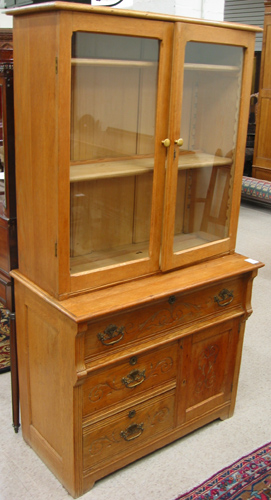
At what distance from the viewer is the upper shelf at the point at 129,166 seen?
1867mm

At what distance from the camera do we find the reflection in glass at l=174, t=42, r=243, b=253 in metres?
2.07

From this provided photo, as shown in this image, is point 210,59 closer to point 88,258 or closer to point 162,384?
point 88,258

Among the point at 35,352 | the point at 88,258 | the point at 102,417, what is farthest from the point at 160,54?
the point at 102,417

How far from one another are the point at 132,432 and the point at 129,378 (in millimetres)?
249

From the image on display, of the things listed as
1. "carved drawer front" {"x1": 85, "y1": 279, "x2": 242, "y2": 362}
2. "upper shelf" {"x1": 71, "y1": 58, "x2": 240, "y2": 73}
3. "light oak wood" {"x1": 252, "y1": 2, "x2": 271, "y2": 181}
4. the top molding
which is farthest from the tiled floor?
"light oak wood" {"x1": 252, "y1": 2, "x2": 271, "y2": 181}

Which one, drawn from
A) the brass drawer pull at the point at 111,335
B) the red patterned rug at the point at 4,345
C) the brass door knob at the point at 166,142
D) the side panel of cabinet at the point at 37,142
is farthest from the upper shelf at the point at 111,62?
the red patterned rug at the point at 4,345

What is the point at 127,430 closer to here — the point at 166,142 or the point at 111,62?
the point at 166,142

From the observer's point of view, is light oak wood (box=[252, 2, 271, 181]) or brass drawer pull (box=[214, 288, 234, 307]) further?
light oak wood (box=[252, 2, 271, 181])

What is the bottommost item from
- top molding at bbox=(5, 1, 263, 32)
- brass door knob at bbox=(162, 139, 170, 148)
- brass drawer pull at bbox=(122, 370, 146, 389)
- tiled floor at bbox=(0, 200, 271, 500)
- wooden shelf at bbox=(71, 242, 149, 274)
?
tiled floor at bbox=(0, 200, 271, 500)

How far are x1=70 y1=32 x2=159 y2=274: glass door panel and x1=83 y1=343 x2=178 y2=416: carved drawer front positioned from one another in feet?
1.27

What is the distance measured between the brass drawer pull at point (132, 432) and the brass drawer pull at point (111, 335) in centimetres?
40

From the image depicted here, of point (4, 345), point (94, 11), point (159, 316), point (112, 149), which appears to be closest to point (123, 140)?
point (112, 149)

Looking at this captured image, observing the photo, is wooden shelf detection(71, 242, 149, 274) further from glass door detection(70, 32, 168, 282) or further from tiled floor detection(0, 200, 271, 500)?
tiled floor detection(0, 200, 271, 500)

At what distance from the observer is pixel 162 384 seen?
2215mm
